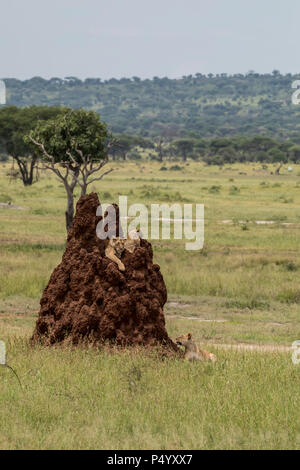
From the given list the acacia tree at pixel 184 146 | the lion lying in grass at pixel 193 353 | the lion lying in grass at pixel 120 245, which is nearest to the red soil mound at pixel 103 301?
the lion lying in grass at pixel 120 245

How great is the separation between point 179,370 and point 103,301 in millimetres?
1598

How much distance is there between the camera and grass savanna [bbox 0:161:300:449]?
7.54 meters

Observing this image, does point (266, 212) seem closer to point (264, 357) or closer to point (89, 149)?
point (89, 149)

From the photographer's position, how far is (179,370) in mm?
9758

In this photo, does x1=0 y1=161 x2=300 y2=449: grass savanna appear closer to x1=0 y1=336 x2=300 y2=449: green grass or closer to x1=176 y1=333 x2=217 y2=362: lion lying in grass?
x1=0 y1=336 x2=300 y2=449: green grass

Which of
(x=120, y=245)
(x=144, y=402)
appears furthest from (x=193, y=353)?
(x=144, y=402)

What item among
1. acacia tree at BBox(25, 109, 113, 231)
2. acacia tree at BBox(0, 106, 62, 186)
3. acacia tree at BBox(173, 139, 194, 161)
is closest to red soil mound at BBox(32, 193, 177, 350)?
acacia tree at BBox(25, 109, 113, 231)

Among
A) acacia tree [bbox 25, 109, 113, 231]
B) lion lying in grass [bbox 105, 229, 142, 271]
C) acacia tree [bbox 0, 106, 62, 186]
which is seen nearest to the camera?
lion lying in grass [bbox 105, 229, 142, 271]

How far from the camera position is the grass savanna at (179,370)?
754 centimetres

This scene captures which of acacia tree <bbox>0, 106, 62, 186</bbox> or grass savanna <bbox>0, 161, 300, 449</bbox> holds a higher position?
acacia tree <bbox>0, 106, 62, 186</bbox>

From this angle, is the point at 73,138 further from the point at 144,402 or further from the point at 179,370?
the point at 144,402

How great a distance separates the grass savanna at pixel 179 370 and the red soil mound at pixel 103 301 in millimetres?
400

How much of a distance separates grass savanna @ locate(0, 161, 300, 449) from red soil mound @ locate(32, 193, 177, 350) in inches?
15.7
